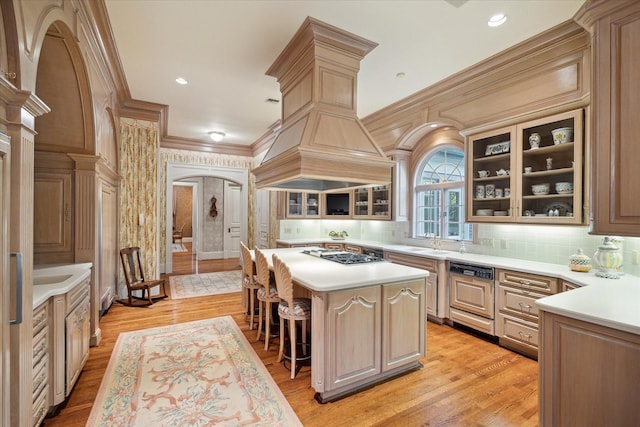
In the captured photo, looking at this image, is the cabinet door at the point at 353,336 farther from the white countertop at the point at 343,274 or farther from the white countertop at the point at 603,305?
the white countertop at the point at 603,305

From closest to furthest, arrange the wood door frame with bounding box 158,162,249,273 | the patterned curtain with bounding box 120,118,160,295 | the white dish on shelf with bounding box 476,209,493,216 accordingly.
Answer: the white dish on shelf with bounding box 476,209,493,216 < the patterned curtain with bounding box 120,118,160,295 < the wood door frame with bounding box 158,162,249,273

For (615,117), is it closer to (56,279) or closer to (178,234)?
(56,279)

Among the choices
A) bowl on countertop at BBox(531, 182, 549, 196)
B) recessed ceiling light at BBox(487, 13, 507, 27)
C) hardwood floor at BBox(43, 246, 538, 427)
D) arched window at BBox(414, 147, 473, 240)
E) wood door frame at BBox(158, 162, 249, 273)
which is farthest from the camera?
wood door frame at BBox(158, 162, 249, 273)

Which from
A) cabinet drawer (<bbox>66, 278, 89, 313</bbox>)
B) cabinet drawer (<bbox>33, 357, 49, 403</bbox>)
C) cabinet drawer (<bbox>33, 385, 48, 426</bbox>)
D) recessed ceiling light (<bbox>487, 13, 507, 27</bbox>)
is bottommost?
cabinet drawer (<bbox>33, 385, 48, 426</bbox>)

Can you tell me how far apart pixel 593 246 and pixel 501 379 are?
5.15 ft

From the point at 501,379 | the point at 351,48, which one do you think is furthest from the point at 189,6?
the point at 501,379

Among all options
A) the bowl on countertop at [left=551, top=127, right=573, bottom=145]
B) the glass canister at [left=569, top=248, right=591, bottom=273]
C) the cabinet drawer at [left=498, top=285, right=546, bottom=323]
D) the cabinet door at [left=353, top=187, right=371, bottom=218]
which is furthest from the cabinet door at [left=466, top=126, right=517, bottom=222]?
the cabinet door at [left=353, top=187, right=371, bottom=218]

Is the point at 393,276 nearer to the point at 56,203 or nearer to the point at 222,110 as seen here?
the point at 56,203

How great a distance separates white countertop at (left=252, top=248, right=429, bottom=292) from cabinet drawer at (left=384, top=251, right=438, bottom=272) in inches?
40.2

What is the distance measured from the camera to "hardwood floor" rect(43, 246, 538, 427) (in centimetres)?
205

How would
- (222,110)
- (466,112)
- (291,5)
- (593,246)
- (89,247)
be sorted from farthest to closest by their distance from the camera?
(222,110), (466,112), (89,247), (593,246), (291,5)

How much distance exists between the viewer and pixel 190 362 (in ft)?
9.24

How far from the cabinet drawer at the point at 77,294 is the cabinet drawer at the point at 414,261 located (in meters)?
3.69

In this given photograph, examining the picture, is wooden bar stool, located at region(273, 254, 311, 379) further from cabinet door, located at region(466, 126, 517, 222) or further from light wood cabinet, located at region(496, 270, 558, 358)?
cabinet door, located at region(466, 126, 517, 222)
